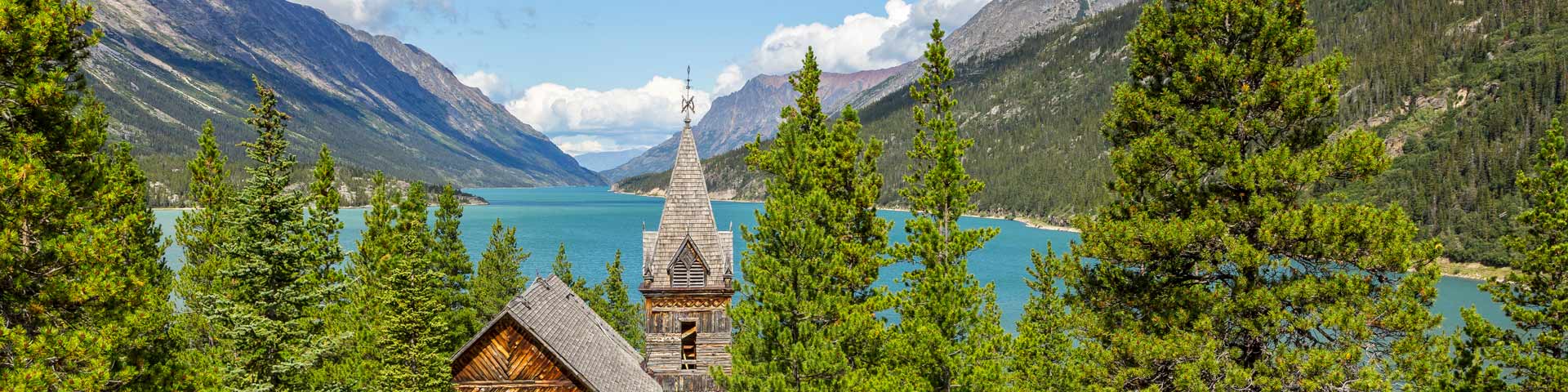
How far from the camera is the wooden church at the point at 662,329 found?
2509 centimetres

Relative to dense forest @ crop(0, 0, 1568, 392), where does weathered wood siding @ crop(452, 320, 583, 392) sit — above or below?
below

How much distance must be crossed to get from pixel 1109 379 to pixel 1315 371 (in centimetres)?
329

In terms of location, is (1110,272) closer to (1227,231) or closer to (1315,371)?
(1227,231)

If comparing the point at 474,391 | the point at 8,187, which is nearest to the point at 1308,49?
the point at 8,187

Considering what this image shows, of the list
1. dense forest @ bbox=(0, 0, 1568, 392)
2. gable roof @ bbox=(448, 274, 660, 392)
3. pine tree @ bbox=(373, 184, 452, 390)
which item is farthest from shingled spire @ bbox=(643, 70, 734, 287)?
pine tree @ bbox=(373, 184, 452, 390)

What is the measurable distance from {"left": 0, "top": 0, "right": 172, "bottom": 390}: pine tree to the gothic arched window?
52.5 feet

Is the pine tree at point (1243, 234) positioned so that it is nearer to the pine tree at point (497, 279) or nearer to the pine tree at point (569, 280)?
the pine tree at point (497, 279)

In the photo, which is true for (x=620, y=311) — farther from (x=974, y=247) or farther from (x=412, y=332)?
(x=974, y=247)

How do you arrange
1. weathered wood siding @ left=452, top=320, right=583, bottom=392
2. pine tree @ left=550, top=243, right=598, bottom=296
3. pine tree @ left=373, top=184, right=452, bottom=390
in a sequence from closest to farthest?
pine tree @ left=373, top=184, right=452, bottom=390 < weathered wood siding @ left=452, top=320, right=583, bottom=392 < pine tree @ left=550, top=243, right=598, bottom=296

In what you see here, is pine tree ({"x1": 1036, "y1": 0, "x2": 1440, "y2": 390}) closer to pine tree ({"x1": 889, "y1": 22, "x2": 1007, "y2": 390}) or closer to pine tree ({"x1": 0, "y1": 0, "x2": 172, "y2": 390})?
pine tree ({"x1": 889, "y1": 22, "x2": 1007, "y2": 390})

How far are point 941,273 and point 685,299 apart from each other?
11.0 meters

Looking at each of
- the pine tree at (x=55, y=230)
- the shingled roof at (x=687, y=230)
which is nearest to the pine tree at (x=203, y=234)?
the shingled roof at (x=687, y=230)

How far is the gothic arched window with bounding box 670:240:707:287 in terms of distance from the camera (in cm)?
2697

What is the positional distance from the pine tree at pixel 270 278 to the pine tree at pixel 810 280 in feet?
36.0
